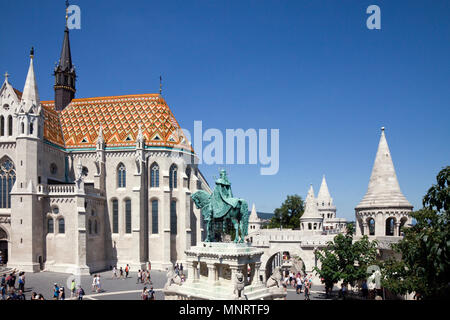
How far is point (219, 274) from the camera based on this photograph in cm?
1789

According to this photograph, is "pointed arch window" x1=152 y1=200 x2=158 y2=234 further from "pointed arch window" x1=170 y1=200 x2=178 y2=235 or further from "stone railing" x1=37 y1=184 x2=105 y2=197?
"stone railing" x1=37 y1=184 x2=105 y2=197

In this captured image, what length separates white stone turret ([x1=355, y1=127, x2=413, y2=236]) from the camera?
25.9 meters

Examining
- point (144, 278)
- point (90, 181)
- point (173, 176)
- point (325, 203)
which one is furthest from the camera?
point (325, 203)

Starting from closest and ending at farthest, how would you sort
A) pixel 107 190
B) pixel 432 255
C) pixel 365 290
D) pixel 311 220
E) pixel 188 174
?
pixel 432 255 < pixel 365 290 < pixel 107 190 < pixel 188 174 < pixel 311 220

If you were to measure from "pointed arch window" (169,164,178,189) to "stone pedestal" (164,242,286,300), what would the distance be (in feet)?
69.5

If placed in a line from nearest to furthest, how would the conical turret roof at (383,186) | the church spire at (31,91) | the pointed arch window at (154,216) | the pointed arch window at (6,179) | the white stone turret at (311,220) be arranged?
the conical turret roof at (383,186), the church spire at (31,91), the pointed arch window at (6,179), the pointed arch window at (154,216), the white stone turret at (311,220)

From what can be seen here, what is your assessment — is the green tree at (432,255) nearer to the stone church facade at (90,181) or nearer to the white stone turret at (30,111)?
the stone church facade at (90,181)

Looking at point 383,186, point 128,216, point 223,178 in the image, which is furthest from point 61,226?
point 383,186

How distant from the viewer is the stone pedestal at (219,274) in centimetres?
1706

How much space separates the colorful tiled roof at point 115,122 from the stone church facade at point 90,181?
0.11 metres

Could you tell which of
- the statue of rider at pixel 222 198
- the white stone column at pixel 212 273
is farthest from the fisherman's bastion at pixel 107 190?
the white stone column at pixel 212 273

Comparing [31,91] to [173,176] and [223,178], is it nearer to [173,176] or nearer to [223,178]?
[173,176]

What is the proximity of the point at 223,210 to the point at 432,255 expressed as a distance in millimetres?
9841
